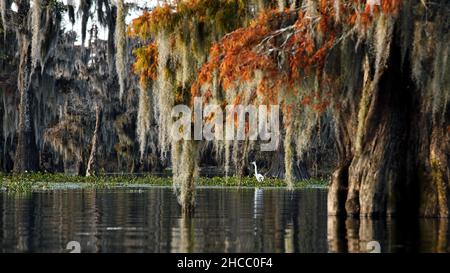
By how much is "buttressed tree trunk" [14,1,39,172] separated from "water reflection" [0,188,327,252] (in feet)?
65.2

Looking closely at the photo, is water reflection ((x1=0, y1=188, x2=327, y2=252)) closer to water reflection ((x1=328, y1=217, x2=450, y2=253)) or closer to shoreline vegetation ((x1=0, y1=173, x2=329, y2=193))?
water reflection ((x1=328, y1=217, x2=450, y2=253))

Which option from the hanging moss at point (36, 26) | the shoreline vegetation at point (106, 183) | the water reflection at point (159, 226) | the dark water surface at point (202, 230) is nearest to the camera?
the dark water surface at point (202, 230)

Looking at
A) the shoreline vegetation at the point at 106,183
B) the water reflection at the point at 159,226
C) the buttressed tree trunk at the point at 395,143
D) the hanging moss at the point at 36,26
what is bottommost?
the water reflection at the point at 159,226

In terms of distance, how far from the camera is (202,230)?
16234 mm

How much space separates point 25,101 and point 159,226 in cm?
3074

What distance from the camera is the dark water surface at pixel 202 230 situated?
43.5 ft

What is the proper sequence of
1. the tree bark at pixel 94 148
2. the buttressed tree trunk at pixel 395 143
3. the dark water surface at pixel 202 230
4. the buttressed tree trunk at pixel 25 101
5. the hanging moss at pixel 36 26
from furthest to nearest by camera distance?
the tree bark at pixel 94 148 < the buttressed tree trunk at pixel 25 101 < the hanging moss at pixel 36 26 < the buttressed tree trunk at pixel 395 143 < the dark water surface at pixel 202 230

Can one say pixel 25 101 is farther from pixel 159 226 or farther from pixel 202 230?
pixel 202 230

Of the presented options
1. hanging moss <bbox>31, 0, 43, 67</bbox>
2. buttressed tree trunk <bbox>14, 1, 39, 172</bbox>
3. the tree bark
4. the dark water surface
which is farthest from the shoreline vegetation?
the dark water surface

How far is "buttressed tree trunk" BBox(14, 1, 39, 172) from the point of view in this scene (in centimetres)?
4559

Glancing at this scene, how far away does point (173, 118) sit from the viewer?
20.7m

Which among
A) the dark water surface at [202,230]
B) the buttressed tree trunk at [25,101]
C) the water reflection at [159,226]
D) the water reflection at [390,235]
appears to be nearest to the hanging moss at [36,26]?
the buttressed tree trunk at [25,101]

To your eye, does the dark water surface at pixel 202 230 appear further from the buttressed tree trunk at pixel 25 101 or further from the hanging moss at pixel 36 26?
the buttressed tree trunk at pixel 25 101

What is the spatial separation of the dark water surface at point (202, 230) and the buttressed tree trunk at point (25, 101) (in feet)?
73.2
